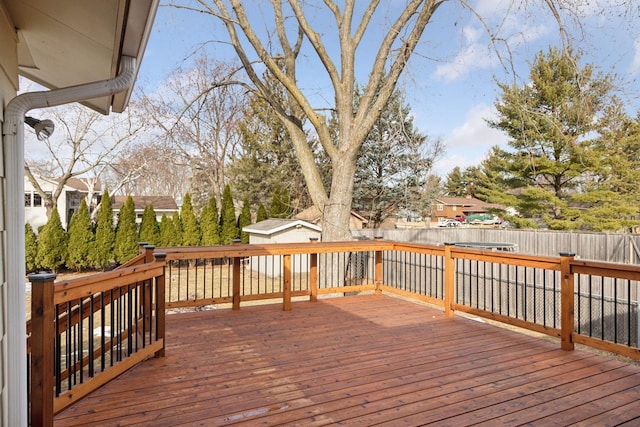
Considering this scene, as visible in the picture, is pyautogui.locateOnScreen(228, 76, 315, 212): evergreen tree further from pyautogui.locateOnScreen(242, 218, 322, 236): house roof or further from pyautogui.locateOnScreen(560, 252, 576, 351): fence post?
pyautogui.locateOnScreen(560, 252, 576, 351): fence post

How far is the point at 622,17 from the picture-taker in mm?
5355

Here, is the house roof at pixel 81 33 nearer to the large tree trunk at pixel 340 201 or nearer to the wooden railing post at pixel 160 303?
→ the wooden railing post at pixel 160 303

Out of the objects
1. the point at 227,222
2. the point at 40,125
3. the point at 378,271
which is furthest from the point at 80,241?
the point at 40,125

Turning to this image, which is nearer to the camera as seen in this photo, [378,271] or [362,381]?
[362,381]

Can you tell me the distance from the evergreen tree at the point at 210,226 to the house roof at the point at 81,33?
1275 cm

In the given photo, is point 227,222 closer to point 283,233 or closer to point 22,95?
point 283,233

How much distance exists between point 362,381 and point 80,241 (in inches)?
553

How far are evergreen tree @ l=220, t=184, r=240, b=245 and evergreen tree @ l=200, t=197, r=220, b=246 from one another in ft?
0.76

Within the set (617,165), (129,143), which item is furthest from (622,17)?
(129,143)

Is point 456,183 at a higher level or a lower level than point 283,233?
higher

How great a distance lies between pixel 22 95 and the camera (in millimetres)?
1968

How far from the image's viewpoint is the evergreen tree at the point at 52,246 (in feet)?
44.1

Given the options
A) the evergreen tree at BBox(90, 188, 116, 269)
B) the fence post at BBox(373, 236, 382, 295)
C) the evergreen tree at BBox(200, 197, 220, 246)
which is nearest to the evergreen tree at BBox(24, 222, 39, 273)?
the evergreen tree at BBox(90, 188, 116, 269)

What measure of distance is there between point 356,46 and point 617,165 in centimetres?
1370
